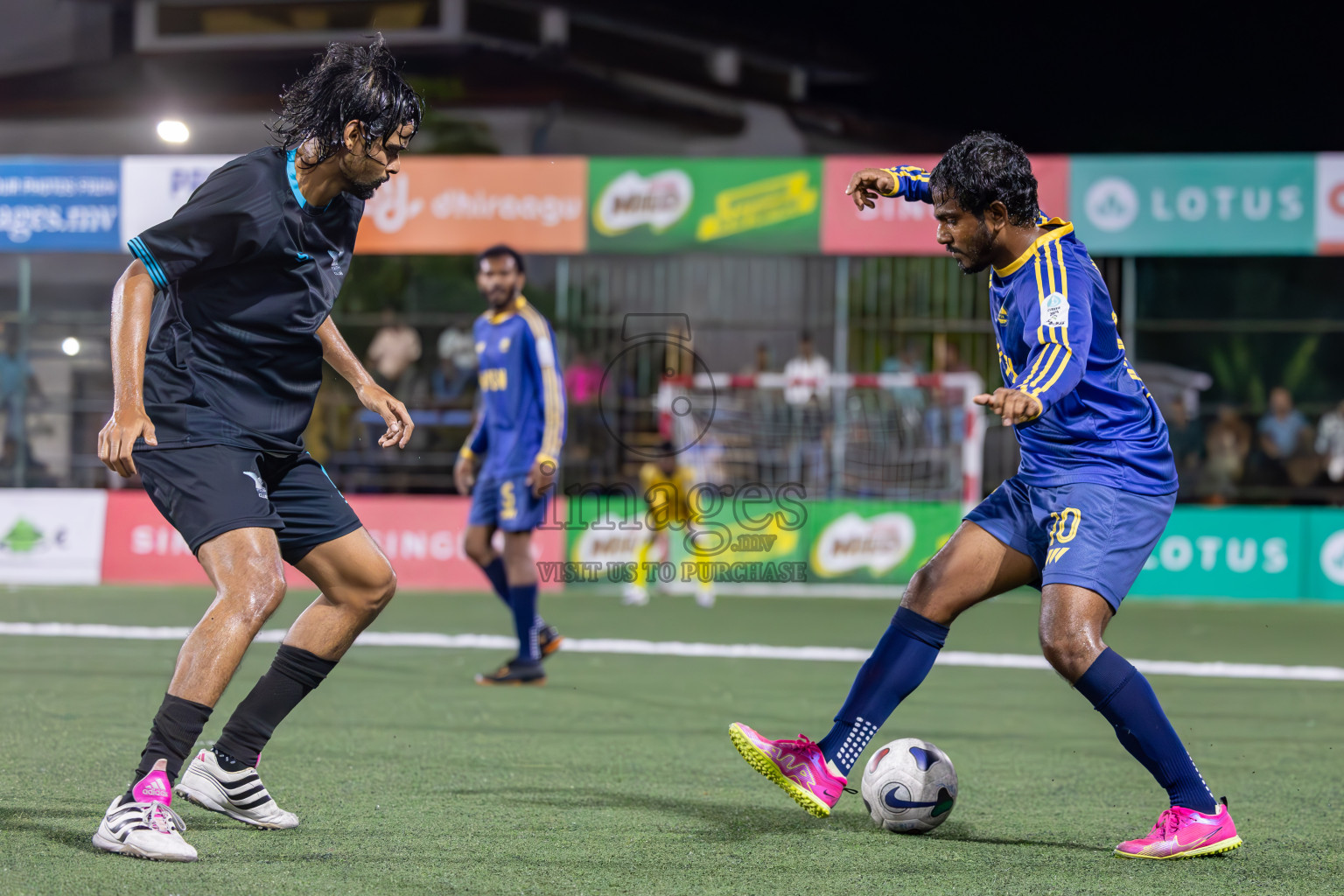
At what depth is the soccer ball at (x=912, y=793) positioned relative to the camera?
4289 millimetres

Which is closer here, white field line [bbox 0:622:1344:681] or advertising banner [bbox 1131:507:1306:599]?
white field line [bbox 0:622:1344:681]

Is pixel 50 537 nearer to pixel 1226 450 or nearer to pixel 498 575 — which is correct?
pixel 498 575

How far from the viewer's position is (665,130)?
80.8 feet

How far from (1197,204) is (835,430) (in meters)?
4.04

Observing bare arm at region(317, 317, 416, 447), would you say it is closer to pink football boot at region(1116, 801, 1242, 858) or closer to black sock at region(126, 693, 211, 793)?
black sock at region(126, 693, 211, 793)

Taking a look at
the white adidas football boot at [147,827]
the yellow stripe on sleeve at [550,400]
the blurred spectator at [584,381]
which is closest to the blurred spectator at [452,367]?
the blurred spectator at [584,381]

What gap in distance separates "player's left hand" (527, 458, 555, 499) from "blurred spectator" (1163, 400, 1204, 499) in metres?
9.04

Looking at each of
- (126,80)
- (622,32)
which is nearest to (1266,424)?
(622,32)

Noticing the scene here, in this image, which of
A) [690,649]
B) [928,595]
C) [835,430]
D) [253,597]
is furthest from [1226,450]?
[253,597]

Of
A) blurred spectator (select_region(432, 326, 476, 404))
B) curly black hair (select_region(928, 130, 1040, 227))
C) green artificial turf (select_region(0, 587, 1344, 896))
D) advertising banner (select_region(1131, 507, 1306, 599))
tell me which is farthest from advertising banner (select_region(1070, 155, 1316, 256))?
curly black hair (select_region(928, 130, 1040, 227))

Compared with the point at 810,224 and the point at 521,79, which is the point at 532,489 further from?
the point at 521,79

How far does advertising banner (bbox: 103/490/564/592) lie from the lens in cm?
1350

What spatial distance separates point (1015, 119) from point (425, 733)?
66.4 feet

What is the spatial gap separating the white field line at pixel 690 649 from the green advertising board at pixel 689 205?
5272 mm
